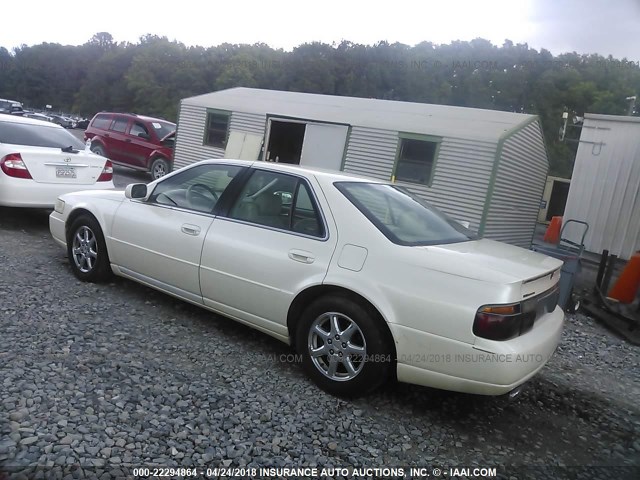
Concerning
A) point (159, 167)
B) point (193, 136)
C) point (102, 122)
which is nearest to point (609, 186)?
point (193, 136)

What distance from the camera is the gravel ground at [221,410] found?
94.6 inches

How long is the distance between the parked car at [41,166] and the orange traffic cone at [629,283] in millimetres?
7014

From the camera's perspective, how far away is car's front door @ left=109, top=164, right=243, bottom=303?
12.4ft

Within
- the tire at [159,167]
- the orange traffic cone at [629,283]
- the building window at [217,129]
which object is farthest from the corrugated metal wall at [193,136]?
the orange traffic cone at [629,283]

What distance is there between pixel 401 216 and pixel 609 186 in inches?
345

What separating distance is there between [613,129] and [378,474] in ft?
33.4

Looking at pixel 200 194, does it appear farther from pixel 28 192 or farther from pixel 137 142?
pixel 137 142

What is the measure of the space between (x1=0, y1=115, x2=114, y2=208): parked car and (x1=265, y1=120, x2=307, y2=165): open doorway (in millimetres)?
5387

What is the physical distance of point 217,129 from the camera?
41.6 feet

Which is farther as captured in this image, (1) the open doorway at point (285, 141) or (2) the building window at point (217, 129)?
(2) the building window at point (217, 129)

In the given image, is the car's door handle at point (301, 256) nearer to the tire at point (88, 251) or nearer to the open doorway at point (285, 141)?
the tire at point (88, 251)

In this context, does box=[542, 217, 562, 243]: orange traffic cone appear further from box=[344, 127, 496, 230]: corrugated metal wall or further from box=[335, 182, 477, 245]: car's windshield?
box=[335, 182, 477, 245]: car's windshield

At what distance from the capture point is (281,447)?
253 cm

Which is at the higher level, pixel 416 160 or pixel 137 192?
pixel 416 160
